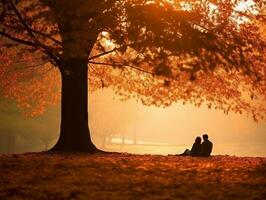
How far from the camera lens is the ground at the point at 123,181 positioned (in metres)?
7.40

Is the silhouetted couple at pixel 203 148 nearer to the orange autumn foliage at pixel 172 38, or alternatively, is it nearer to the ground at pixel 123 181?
the orange autumn foliage at pixel 172 38

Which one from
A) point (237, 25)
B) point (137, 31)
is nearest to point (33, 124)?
point (237, 25)

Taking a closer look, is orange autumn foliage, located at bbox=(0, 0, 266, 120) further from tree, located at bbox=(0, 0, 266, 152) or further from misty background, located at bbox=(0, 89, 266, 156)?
misty background, located at bbox=(0, 89, 266, 156)

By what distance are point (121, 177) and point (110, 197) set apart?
2027mm

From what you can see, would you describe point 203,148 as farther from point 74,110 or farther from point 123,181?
point 123,181

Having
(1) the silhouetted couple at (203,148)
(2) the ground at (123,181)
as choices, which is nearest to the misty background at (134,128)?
(1) the silhouetted couple at (203,148)

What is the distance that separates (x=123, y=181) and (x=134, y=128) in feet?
308

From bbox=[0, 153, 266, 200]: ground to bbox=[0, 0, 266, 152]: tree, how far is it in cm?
285

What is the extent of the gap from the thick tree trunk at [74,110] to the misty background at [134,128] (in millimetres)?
11633

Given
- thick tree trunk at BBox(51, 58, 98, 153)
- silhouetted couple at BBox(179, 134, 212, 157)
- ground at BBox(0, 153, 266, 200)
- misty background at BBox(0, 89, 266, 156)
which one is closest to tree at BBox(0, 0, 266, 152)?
thick tree trunk at BBox(51, 58, 98, 153)

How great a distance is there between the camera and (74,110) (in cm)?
1648

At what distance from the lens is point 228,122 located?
375ft

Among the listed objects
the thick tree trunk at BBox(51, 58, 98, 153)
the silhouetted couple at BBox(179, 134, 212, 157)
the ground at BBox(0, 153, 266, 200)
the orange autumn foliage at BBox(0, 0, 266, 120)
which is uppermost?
the orange autumn foliage at BBox(0, 0, 266, 120)

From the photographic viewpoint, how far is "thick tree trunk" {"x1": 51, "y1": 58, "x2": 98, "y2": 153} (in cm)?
1636
